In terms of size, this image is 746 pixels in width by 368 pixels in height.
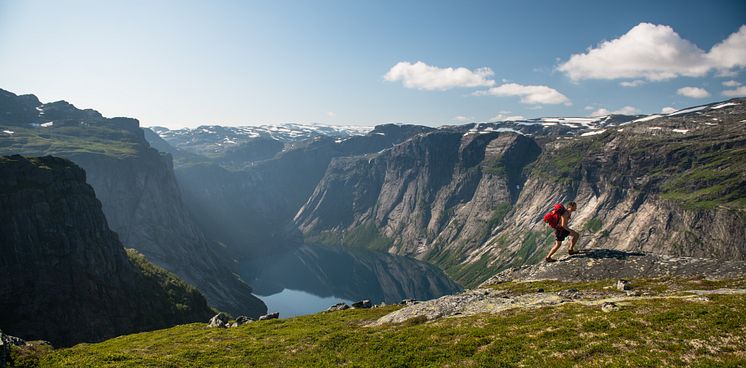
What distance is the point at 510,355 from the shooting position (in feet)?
79.6

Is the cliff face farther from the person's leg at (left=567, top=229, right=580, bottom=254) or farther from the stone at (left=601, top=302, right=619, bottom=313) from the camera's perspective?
the stone at (left=601, top=302, right=619, bottom=313)

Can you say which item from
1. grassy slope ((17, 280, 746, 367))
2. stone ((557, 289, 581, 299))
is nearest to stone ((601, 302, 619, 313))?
grassy slope ((17, 280, 746, 367))

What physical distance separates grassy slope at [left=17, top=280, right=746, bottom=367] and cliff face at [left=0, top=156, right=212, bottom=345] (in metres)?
125

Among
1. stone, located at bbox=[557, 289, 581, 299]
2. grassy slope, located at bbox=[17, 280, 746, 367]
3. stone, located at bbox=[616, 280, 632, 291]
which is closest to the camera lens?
grassy slope, located at bbox=[17, 280, 746, 367]

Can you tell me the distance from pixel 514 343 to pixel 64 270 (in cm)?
16701

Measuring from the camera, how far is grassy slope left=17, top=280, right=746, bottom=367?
2211cm

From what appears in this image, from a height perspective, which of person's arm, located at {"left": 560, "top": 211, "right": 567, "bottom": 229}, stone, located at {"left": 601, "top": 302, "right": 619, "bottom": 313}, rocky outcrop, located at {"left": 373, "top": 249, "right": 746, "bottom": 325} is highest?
person's arm, located at {"left": 560, "top": 211, "right": 567, "bottom": 229}

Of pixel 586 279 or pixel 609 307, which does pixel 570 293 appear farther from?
pixel 586 279

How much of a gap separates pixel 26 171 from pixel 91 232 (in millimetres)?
30608

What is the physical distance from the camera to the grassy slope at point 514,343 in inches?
870

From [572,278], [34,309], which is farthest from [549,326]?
[34,309]

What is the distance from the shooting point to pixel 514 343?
85.0ft

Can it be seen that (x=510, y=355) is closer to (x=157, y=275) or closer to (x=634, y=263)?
(x=634, y=263)

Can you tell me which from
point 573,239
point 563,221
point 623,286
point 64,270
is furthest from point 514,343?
point 64,270
